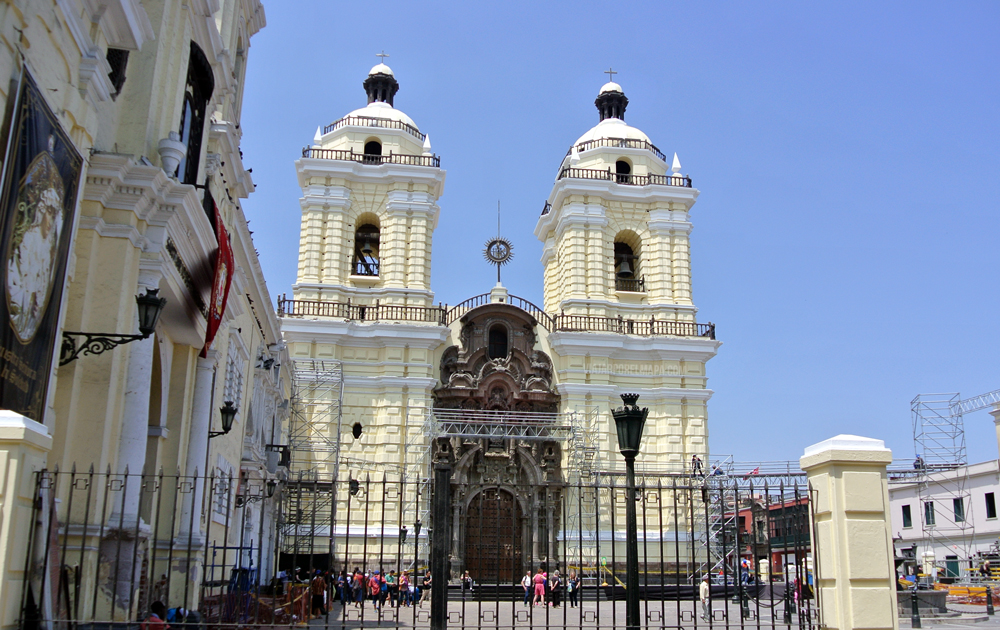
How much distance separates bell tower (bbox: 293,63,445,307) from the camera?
3525 cm

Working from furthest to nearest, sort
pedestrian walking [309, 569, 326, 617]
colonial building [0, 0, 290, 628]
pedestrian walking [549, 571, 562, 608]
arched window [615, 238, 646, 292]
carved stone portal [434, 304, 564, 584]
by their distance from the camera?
1. arched window [615, 238, 646, 292]
2. carved stone portal [434, 304, 564, 584]
3. pedestrian walking [549, 571, 562, 608]
4. pedestrian walking [309, 569, 326, 617]
5. colonial building [0, 0, 290, 628]

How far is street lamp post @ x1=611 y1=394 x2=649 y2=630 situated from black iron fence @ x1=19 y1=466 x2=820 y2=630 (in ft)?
0.86

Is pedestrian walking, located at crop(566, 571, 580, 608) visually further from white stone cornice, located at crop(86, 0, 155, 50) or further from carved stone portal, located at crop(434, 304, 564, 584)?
white stone cornice, located at crop(86, 0, 155, 50)

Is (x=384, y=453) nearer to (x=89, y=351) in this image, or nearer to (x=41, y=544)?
(x=89, y=351)

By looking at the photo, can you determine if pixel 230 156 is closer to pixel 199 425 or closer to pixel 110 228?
pixel 199 425

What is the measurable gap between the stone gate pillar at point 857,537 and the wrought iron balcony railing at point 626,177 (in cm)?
2899

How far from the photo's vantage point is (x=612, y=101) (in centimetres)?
4191

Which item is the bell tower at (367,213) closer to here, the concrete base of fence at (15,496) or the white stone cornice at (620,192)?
the white stone cornice at (620,192)

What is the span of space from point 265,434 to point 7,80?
1852cm

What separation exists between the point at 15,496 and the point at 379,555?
2193 centimetres

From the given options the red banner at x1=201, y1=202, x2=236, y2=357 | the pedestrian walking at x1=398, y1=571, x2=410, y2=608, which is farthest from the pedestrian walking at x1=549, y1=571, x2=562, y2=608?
the red banner at x1=201, y1=202, x2=236, y2=357

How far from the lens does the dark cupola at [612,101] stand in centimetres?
4188

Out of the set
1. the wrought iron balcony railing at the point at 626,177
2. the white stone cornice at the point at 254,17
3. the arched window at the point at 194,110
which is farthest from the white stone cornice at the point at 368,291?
the arched window at the point at 194,110

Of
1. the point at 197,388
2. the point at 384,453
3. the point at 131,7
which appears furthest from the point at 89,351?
the point at 384,453
